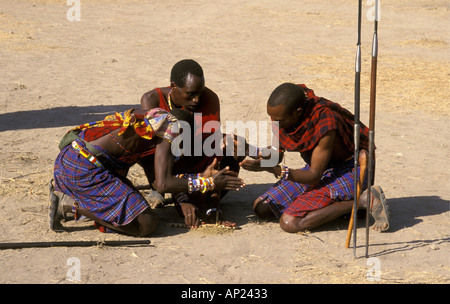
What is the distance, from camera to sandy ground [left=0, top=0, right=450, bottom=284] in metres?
4.82

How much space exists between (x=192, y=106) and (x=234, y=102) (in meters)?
3.83

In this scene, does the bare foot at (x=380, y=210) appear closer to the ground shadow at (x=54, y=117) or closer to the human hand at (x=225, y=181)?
the human hand at (x=225, y=181)

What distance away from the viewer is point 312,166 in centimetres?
524

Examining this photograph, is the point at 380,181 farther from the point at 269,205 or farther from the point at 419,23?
the point at 419,23

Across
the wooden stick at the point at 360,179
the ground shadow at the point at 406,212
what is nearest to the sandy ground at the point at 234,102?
the ground shadow at the point at 406,212

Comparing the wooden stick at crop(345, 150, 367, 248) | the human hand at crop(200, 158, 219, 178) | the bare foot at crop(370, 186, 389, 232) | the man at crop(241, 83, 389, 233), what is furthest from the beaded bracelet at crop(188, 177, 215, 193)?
the bare foot at crop(370, 186, 389, 232)

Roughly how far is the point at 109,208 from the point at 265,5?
13734 millimetres

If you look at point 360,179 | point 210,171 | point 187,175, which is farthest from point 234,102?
point 360,179

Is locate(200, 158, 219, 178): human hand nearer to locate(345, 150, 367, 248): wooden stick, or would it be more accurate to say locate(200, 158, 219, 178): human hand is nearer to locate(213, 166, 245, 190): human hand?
locate(213, 166, 245, 190): human hand

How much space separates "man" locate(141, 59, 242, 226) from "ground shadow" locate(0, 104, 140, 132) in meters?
2.89

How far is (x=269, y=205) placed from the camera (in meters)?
5.65

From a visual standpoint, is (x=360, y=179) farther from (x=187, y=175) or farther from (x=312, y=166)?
(x=187, y=175)

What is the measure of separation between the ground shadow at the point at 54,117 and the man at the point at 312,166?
3638 millimetres

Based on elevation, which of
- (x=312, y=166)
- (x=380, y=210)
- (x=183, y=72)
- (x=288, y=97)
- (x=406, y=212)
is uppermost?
(x=183, y=72)
